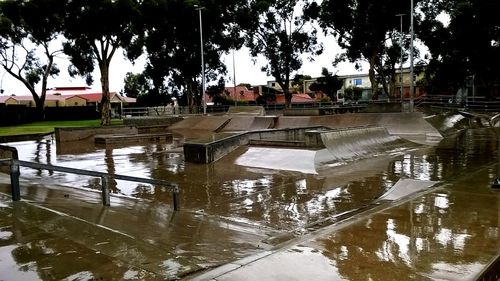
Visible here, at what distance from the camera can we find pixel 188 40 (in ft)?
141

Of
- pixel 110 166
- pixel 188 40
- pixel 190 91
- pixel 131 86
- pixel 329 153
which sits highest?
pixel 188 40

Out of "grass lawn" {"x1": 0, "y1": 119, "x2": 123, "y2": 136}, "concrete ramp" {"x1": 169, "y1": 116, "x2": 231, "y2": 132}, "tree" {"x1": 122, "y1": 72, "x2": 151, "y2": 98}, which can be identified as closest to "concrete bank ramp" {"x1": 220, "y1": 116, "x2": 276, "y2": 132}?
"concrete ramp" {"x1": 169, "y1": 116, "x2": 231, "y2": 132}

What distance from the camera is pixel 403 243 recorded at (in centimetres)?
509

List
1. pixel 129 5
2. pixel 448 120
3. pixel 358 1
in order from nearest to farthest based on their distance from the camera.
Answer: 1. pixel 448 120
2. pixel 129 5
3. pixel 358 1

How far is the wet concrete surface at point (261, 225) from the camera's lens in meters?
4.29

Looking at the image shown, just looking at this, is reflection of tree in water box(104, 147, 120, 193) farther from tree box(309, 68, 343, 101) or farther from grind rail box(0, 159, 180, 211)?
tree box(309, 68, 343, 101)

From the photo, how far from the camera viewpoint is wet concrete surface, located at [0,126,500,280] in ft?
14.1

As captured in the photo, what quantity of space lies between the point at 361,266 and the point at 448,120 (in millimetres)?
21573

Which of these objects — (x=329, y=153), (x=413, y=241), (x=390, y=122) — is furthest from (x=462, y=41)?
(x=413, y=241)

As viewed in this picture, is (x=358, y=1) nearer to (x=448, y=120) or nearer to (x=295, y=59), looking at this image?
(x=295, y=59)

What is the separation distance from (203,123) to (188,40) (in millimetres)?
16812

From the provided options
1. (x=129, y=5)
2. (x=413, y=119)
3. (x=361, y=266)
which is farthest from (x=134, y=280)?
(x=129, y=5)

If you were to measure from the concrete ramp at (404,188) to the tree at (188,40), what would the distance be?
3148 centimetres

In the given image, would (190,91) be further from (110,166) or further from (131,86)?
(131,86)
